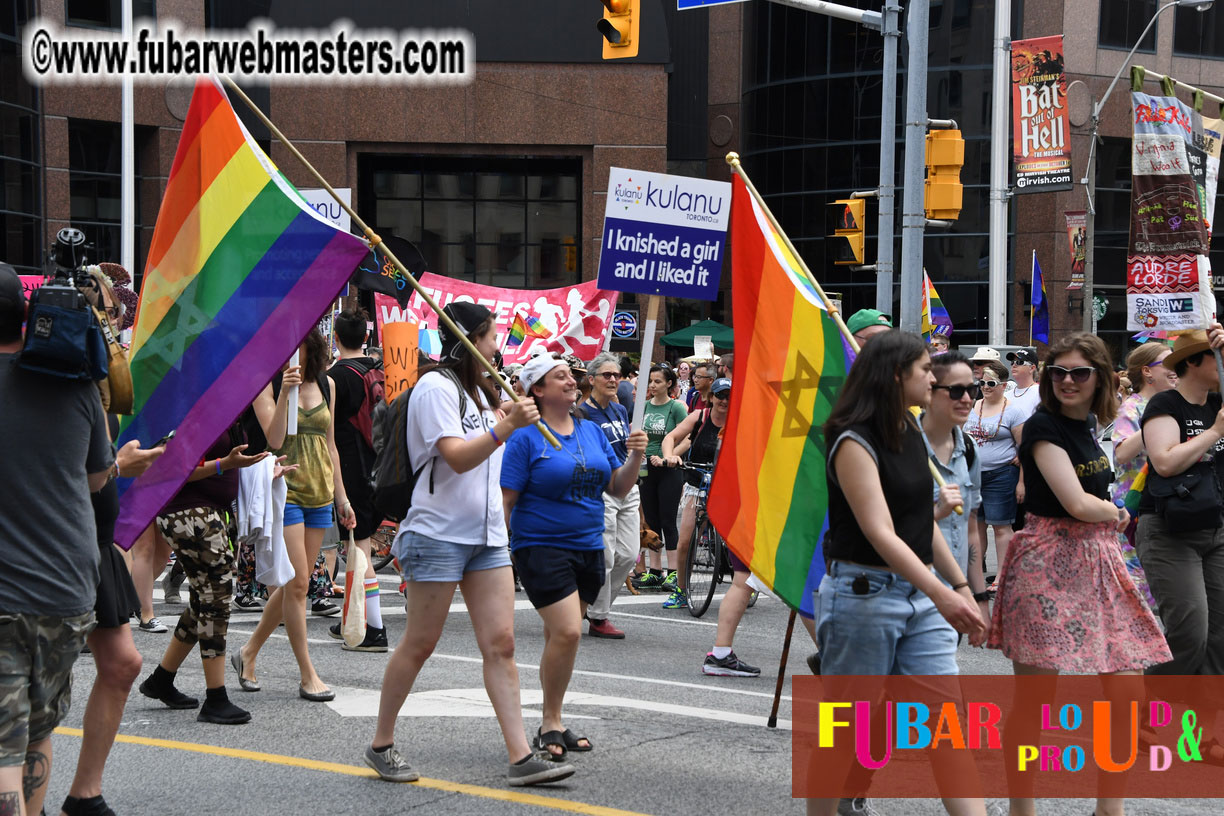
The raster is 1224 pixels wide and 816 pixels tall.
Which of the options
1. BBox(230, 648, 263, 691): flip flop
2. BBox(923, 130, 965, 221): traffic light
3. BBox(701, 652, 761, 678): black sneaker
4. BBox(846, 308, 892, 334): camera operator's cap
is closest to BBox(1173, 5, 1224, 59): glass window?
BBox(923, 130, 965, 221): traffic light

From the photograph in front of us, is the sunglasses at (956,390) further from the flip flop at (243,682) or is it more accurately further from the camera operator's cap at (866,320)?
the flip flop at (243,682)

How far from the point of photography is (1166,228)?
7125mm

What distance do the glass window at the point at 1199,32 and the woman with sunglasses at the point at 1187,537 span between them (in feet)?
123

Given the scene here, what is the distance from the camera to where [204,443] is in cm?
540

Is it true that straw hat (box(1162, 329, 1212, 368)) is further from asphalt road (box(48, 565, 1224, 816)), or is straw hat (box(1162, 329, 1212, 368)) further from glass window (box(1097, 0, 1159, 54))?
glass window (box(1097, 0, 1159, 54))

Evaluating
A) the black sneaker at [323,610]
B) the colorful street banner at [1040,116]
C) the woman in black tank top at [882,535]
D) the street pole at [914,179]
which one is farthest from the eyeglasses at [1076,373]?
the colorful street banner at [1040,116]

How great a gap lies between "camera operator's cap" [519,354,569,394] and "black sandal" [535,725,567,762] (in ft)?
4.91

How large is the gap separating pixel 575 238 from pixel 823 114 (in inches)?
330

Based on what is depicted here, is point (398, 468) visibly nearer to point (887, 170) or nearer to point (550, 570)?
point (550, 570)

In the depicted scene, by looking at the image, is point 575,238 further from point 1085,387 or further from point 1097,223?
point 1085,387

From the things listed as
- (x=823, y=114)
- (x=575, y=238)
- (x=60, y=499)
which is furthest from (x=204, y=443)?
(x=823, y=114)

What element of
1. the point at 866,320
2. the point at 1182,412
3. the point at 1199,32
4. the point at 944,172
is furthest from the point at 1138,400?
the point at 1199,32

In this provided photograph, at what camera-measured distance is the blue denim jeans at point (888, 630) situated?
432cm

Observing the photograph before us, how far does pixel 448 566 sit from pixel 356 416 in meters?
4.16
